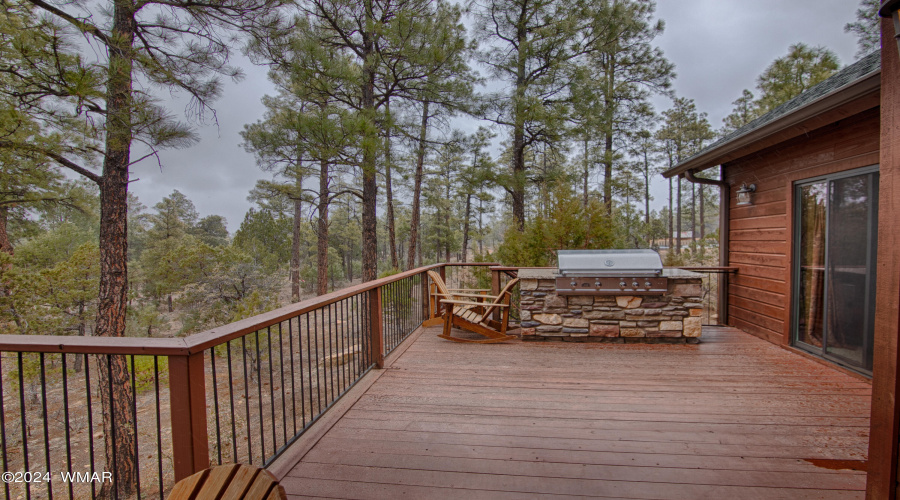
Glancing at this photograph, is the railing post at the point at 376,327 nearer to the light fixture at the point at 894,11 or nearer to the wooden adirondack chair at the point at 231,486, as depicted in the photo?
the wooden adirondack chair at the point at 231,486

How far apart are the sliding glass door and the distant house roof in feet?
2.18

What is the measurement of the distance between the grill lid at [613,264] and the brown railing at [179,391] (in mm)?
1793

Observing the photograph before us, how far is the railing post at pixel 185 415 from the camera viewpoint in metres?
1.49

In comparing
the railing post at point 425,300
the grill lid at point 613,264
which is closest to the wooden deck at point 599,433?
the grill lid at point 613,264

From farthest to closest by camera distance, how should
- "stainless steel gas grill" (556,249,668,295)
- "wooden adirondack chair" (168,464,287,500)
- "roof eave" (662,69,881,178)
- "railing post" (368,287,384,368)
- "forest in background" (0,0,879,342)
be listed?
"forest in background" (0,0,879,342) < "stainless steel gas grill" (556,249,668,295) < "railing post" (368,287,384,368) < "roof eave" (662,69,881,178) < "wooden adirondack chair" (168,464,287,500)

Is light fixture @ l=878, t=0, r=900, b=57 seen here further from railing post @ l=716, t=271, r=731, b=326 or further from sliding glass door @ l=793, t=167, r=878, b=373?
railing post @ l=716, t=271, r=731, b=326

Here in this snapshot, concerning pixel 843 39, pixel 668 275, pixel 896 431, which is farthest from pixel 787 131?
pixel 843 39

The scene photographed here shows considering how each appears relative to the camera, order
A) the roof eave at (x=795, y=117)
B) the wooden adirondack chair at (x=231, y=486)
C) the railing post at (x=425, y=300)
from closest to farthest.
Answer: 1. the wooden adirondack chair at (x=231, y=486)
2. the roof eave at (x=795, y=117)
3. the railing post at (x=425, y=300)

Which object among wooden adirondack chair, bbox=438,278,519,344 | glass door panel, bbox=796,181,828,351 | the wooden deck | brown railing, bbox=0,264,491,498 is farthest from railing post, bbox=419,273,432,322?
glass door panel, bbox=796,181,828,351

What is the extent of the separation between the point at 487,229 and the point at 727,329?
61.0ft

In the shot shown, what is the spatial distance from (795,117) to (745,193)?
5.26 ft

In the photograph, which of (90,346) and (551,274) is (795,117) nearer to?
(551,274)

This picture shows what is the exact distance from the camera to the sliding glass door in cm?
314

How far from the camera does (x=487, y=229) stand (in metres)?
23.3
